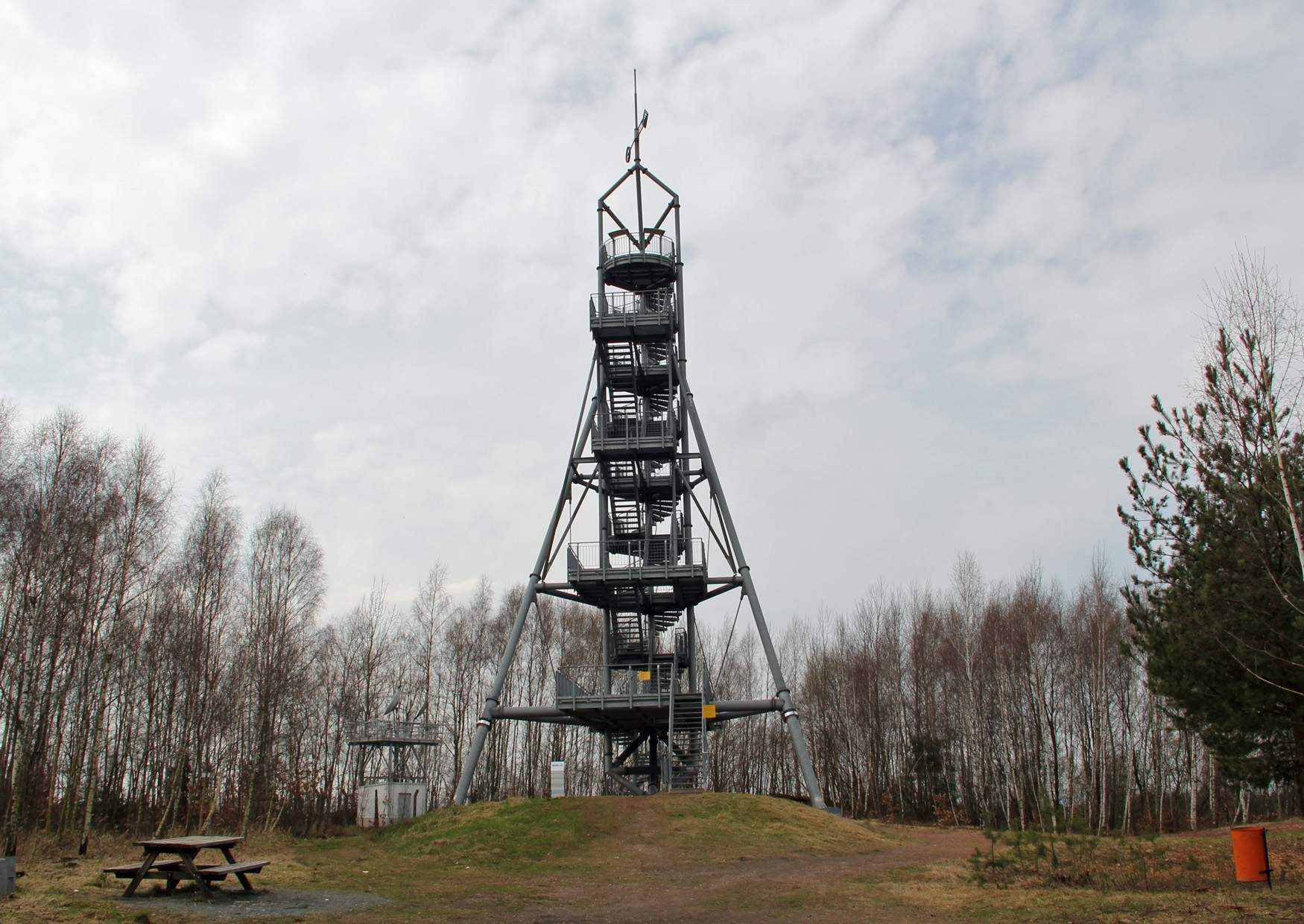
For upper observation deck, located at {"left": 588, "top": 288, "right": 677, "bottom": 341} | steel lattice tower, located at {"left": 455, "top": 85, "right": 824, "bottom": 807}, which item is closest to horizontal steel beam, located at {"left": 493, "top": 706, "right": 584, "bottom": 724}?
steel lattice tower, located at {"left": 455, "top": 85, "right": 824, "bottom": 807}

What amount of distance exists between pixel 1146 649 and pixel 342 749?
3863 centimetres

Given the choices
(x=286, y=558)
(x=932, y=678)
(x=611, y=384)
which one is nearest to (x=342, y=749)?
(x=286, y=558)

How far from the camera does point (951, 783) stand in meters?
47.5

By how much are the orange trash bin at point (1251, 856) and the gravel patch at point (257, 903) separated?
1068 cm

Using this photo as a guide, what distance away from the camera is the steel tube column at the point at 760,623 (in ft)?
86.5

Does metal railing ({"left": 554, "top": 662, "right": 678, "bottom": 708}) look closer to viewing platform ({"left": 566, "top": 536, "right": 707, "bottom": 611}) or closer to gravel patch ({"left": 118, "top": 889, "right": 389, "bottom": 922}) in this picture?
viewing platform ({"left": 566, "top": 536, "right": 707, "bottom": 611})

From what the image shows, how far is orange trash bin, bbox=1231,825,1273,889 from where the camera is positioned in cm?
1116

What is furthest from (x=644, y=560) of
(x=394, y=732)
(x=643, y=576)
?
(x=394, y=732)

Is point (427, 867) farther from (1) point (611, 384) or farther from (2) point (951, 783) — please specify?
(2) point (951, 783)

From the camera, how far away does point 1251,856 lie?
36.8ft

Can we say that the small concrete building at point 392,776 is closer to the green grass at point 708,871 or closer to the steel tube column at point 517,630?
the steel tube column at point 517,630

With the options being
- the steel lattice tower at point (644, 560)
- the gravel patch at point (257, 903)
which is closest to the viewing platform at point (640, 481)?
the steel lattice tower at point (644, 560)

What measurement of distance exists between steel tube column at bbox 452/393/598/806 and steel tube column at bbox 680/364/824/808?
3.47 meters

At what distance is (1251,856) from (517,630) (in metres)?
20.2
